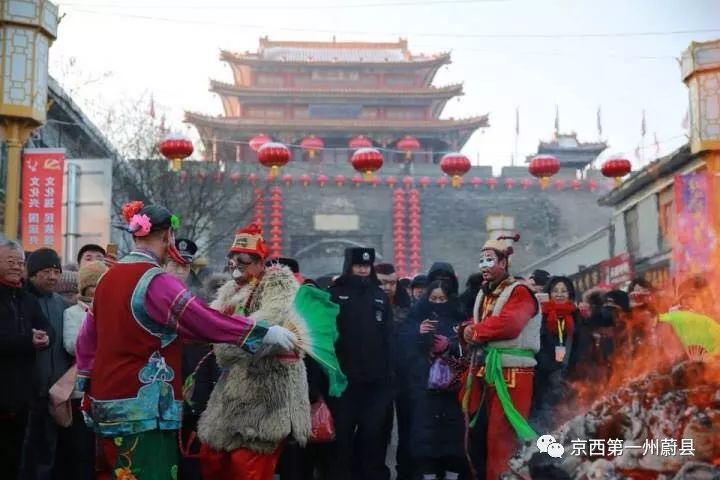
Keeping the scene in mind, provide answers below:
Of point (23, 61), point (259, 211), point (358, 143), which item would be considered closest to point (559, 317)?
point (23, 61)

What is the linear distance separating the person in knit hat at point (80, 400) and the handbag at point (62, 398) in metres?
0.15

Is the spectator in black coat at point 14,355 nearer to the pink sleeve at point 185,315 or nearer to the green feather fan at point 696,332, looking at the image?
the pink sleeve at point 185,315

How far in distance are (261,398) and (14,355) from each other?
49.3 inches

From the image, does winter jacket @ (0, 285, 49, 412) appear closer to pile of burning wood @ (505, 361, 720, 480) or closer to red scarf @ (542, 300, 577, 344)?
pile of burning wood @ (505, 361, 720, 480)

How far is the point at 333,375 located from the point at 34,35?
25.5ft

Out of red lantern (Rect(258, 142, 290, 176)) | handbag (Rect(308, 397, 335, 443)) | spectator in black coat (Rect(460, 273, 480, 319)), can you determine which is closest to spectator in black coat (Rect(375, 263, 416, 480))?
spectator in black coat (Rect(460, 273, 480, 319))

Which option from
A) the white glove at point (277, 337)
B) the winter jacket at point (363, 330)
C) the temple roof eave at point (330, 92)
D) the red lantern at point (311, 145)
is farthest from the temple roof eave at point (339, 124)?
the white glove at point (277, 337)

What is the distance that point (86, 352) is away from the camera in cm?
388

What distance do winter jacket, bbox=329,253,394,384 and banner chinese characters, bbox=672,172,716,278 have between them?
3.24m

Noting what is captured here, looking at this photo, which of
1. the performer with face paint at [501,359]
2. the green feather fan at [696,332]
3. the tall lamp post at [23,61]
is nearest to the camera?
the green feather fan at [696,332]

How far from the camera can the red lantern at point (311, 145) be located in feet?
103

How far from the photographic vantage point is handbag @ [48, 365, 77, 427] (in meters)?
4.65

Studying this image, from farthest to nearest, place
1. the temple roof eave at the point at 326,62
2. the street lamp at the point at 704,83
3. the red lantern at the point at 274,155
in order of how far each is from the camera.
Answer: the temple roof eave at the point at 326,62, the red lantern at the point at 274,155, the street lamp at the point at 704,83

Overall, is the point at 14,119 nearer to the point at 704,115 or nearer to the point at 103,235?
the point at 103,235
